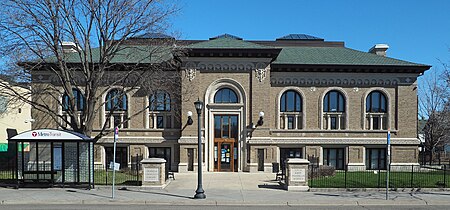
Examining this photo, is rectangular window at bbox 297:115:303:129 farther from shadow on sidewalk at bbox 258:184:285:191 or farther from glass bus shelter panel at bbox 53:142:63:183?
glass bus shelter panel at bbox 53:142:63:183

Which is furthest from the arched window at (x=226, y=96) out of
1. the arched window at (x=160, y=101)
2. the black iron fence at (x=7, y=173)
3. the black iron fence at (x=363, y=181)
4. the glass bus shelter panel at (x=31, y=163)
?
the black iron fence at (x=7, y=173)

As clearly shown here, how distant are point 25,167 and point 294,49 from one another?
24998 millimetres

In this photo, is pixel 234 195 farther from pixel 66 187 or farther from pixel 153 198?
A: pixel 66 187

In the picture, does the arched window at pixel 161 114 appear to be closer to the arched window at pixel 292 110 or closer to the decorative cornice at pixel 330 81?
the decorative cornice at pixel 330 81

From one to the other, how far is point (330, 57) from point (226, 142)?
38.1 ft

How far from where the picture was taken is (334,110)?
1287 inches

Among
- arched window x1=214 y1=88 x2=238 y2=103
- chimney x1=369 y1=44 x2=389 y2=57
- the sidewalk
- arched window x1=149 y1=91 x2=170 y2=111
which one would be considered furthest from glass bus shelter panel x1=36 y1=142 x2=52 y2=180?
chimney x1=369 y1=44 x2=389 y2=57

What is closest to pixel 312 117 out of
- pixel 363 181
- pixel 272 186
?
pixel 363 181

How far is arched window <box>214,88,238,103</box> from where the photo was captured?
102ft

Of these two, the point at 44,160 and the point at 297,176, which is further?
the point at 44,160

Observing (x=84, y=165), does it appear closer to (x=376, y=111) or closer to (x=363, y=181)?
(x=363, y=181)

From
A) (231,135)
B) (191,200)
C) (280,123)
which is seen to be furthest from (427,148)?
(191,200)

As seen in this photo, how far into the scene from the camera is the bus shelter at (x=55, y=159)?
766 inches

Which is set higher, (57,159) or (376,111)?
(376,111)
